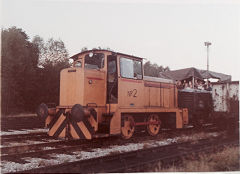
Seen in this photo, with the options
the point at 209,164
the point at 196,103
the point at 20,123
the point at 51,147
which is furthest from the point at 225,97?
the point at 20,123

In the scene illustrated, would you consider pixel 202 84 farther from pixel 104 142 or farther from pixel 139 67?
pixel 104 142

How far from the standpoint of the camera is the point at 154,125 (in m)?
8.00

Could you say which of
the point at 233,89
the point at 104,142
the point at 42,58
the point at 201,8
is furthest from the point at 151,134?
the point at 42,58

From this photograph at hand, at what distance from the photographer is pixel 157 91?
7938 mm

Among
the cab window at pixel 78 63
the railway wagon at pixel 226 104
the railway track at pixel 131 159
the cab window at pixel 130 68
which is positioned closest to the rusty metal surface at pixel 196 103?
the railway wagon at pixel 226 104

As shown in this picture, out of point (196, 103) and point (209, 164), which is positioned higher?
point (196, 103)

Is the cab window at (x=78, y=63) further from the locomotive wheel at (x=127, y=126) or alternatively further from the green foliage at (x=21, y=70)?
the locomotive wheel at (x=127, y=126)

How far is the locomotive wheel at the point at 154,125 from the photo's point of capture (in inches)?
304

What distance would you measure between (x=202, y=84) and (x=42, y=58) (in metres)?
6.72

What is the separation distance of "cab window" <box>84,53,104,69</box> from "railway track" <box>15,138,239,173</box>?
8.71 feet

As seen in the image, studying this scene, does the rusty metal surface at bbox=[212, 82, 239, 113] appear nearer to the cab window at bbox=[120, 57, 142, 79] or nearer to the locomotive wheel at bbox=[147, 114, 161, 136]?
the locomotive wheel at bbox=[147, 114, 161, 136]

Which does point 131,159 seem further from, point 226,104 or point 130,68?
point 226,104

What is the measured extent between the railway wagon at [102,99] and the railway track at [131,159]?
3.54ft

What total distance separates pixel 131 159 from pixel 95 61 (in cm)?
303
